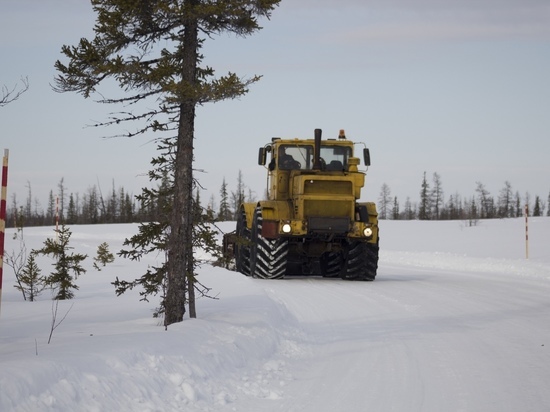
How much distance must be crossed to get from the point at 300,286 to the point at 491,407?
9.44 meters

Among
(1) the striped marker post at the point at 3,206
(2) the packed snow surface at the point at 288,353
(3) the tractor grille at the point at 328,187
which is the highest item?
(3) the tractor grille at the point at 328,187

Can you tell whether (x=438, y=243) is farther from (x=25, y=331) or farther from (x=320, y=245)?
(x=25, y=331)

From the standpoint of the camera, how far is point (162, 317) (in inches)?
339

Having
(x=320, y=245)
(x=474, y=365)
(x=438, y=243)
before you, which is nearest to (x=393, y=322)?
(x=474, y=365)

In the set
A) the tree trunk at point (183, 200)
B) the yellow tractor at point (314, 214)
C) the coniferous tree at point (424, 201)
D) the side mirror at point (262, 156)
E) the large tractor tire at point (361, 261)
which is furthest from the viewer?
the coniferous tree at point (424, 201)

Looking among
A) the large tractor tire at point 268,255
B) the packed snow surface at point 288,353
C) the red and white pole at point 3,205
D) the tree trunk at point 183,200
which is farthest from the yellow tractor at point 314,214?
the red and white pole at point 3,205

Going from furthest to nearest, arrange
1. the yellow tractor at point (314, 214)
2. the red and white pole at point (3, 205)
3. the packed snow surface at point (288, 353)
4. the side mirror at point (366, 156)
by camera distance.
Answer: the side mirror at point (366, 156) → the yellow tractor at point (314, 214) → the red and white pole at point (3, 205) → the packed snow surface at point (288, 353)

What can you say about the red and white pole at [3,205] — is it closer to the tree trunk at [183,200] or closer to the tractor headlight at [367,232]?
the tree trunk at [183,200]

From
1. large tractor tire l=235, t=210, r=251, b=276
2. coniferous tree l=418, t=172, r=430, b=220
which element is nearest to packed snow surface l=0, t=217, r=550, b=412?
large tractor tire l=235, t=210, r=251, b=276

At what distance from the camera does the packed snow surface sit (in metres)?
4.95

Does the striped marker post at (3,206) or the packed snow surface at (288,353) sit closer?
the packed snow surface at (288,353)

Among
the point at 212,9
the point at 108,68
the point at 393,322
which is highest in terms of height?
the point at 212,9

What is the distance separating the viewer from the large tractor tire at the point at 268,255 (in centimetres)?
1619

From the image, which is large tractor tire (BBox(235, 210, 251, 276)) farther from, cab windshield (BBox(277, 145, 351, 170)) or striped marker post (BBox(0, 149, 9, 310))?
striped marker post (BBox(0, 149, 9, 310))
